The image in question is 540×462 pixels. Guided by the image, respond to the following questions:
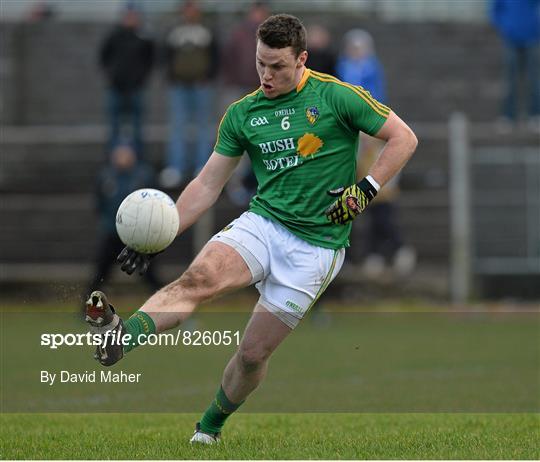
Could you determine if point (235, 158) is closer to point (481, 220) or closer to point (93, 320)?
point (93, 320)

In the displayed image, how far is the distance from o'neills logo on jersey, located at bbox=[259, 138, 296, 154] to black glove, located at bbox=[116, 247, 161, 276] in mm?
1002

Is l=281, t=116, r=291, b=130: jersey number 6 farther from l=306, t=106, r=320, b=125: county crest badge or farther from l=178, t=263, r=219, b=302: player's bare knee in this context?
l=178, t=263, r=219, b=302: player's bare knee

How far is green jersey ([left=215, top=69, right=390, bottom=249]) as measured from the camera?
26.6 feet

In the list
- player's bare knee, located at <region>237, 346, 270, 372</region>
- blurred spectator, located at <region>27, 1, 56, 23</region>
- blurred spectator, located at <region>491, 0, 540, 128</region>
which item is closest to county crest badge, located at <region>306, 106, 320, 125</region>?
player's bare knee, located at <region>237, 346, 270, 372</region>

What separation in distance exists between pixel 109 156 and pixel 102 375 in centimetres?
820

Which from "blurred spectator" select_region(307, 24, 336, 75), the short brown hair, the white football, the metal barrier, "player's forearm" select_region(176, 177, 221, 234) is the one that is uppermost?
the short brown hair

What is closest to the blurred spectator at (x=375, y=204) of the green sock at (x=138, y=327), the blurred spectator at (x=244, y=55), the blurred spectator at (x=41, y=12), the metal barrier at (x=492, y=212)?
the metal barrier at (x=492, y=212)

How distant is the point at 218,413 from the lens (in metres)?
8.33

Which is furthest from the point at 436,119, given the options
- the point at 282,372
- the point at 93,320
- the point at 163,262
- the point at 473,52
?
Answer: the point at 93,320

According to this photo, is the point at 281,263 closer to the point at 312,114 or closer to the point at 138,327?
the point at 312,114

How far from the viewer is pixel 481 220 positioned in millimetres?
20469

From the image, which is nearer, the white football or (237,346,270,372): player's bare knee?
the white football

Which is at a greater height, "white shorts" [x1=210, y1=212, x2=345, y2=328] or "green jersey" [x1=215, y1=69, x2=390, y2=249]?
"green jersey" [x1=215, y1=69, x2=390, y2=249]

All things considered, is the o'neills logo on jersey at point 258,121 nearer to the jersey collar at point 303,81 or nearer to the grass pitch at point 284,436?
the jersey collar at point 303,81
